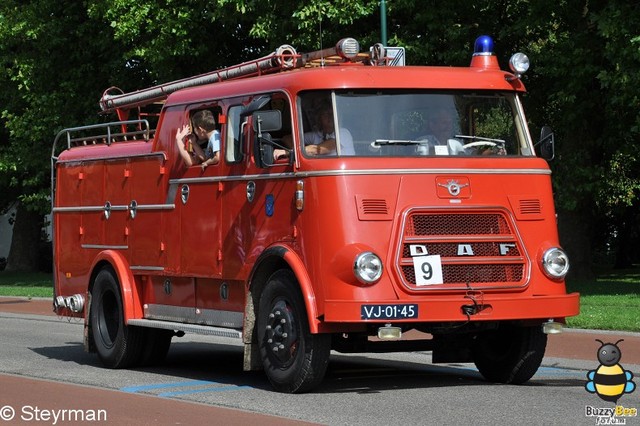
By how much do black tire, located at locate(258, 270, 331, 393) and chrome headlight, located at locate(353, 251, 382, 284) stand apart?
65 cm

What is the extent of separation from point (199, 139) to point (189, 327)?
195 centimetres

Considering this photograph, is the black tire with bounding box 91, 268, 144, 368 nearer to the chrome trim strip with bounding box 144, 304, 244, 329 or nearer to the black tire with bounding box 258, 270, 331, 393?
the chrome trim strip with bounding box 144, 304, 244, 329

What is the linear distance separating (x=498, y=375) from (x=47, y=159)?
1089 inches

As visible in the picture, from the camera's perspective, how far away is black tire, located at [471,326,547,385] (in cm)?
1241

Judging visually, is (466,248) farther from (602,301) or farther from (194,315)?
(602,301)

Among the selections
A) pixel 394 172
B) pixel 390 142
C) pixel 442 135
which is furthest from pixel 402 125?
pixel 394 172

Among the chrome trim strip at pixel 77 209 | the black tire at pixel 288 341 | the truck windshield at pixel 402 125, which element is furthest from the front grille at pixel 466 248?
the chrome trim strip at pixel 77 209

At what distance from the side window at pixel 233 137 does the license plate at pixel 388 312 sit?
97.1 inches

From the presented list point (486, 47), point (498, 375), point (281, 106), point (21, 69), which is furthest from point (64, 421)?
point (21, 69)

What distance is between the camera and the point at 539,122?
30578 millimetres

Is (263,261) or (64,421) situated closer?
(64,421)

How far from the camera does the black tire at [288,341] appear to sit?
37.6 ft

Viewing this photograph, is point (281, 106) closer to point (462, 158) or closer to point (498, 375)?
point (462, 158)

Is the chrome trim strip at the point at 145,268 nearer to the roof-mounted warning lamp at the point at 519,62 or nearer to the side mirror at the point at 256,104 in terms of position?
the side mirror at the point at 256,104
